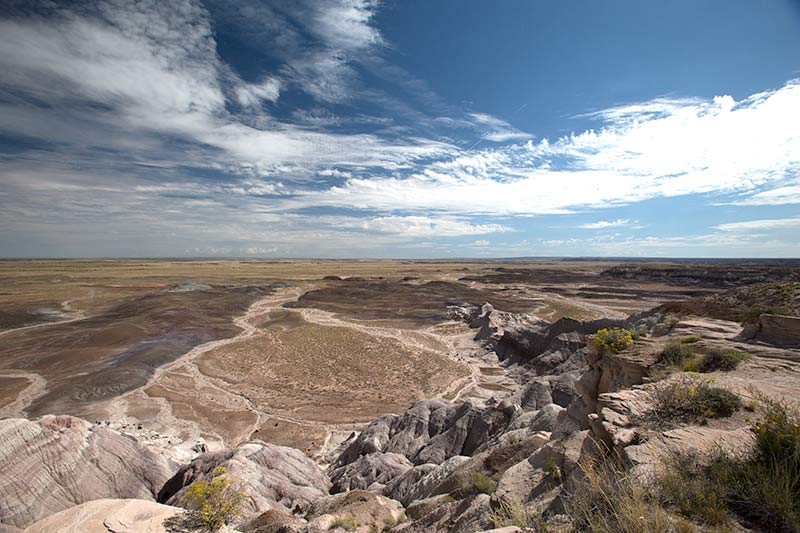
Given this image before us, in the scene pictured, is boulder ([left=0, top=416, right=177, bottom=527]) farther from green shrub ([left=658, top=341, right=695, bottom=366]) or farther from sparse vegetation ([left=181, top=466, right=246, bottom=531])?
green shrub ([left=658, top=341, right=695, bottom=366])

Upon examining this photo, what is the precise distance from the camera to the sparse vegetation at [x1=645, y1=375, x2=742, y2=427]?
652 centimetres

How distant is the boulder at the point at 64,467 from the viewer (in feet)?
30.4

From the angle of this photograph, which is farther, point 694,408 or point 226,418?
point 226,418

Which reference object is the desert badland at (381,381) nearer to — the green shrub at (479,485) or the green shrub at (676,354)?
the green shrub at (676,354)

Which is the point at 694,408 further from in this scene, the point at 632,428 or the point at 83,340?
the point at 83,340

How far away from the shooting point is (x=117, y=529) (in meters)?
6.69

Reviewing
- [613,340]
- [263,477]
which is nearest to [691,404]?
[613,340]

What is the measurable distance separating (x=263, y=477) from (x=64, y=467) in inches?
220

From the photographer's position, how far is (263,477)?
1108 cm

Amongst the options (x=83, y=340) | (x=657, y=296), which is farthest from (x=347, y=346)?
(x=657, y=296)

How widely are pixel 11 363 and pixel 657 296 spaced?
97207 millimetres

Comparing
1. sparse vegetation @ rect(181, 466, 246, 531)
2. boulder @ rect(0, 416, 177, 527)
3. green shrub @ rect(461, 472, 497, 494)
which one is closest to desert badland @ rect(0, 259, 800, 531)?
boulder @ rect(0, 416, 177, 527)

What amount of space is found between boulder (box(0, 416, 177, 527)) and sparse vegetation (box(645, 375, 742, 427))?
14.2 metres

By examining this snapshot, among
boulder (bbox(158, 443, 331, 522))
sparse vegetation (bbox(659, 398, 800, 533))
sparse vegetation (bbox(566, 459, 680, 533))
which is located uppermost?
sparse vegetation (bbox(659, 398, 800, 533))
